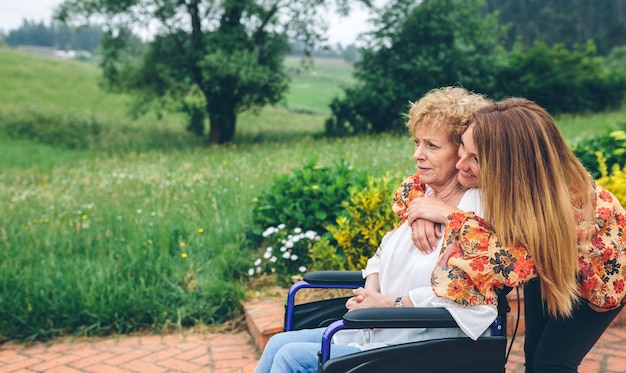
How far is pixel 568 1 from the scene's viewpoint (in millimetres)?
60656

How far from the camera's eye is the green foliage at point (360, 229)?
14.1ft

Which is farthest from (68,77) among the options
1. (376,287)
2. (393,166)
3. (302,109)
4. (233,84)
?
(376,287)

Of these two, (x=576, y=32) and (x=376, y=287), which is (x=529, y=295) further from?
(x=576, y=32)

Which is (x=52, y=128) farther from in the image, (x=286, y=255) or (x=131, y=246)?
(x=286, y=255)

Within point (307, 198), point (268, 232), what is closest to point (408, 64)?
point (307, 198)

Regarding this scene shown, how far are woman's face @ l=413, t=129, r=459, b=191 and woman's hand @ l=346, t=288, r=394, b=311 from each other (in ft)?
1.60

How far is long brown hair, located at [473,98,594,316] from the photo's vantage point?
1.98 meters

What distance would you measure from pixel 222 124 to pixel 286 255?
1577cm

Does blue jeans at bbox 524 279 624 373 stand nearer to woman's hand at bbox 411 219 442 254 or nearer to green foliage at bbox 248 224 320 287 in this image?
woman's hand at bbox 411 219 442 254

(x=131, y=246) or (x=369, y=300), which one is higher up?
(x=369, y=300)

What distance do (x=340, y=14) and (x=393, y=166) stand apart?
1357cm

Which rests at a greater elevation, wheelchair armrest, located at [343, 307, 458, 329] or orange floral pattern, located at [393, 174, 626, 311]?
orange floral pattern, located at [393, 174, 626, 311]

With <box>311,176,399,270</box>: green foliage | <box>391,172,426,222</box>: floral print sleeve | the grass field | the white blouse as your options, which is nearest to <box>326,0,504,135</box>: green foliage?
the grass field

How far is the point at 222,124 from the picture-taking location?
1992 centimetres
